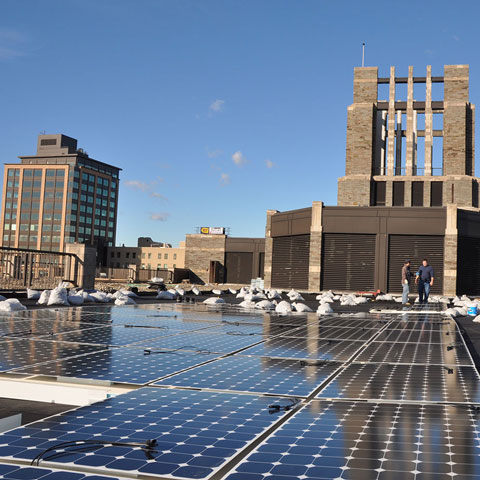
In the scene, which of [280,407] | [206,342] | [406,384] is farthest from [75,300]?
[280,407]

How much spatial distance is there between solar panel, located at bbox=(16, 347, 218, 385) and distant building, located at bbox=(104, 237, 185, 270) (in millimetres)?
120308

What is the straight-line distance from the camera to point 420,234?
41125 mm

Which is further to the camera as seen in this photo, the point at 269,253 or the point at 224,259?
the point at 224,259

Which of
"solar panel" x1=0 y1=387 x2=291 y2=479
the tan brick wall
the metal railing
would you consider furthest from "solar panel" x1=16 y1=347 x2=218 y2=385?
the tan brick wall

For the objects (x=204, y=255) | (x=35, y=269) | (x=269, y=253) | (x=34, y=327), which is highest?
(x=204, y=255)

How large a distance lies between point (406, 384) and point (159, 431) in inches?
92.2

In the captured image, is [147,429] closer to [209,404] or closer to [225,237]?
[209,404]

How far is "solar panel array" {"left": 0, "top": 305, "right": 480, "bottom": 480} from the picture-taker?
234 centimetres

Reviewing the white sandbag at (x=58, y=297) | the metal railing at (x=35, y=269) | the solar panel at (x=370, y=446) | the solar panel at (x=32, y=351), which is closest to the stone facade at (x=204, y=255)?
the metal railing at (x=35, y=269)

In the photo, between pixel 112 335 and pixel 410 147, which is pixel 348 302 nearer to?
pixel 112 335

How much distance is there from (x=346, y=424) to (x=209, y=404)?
0.94 metres

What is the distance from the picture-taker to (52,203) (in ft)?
507

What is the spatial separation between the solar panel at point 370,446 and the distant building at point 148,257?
122810 millimetres

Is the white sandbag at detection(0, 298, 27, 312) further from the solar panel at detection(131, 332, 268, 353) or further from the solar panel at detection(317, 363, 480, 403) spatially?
the solar panel at detection(317, 363, 480, 403)
